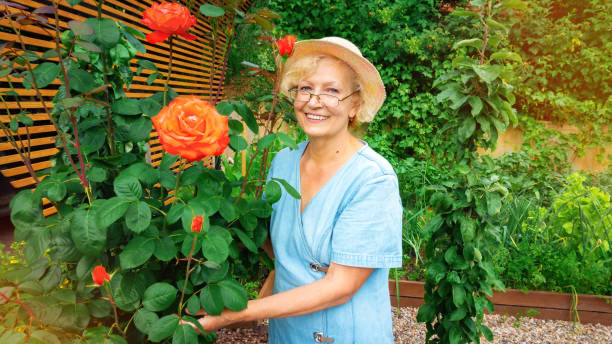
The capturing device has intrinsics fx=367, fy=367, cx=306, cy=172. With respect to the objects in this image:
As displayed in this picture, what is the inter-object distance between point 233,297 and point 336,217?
1.82 ft

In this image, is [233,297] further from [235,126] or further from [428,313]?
[428,313]

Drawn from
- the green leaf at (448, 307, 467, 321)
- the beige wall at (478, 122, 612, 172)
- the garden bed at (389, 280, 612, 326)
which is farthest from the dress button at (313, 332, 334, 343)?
the beige wall at (478, 122, 612, 172)

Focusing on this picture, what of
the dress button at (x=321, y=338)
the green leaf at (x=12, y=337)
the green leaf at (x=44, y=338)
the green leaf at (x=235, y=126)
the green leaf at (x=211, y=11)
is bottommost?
the dress button at (x=321, y=338)

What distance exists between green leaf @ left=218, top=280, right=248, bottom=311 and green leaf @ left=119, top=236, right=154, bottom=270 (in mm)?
179

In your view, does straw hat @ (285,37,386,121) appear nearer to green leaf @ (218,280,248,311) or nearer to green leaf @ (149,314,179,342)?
green leaf @ (218,280,248,311)

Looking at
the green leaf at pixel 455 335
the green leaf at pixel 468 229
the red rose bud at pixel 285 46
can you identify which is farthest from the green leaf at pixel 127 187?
the green leaf at pixel 455 335

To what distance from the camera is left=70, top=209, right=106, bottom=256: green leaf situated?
2.36ft

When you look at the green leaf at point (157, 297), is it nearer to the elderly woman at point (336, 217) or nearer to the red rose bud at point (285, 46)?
the elderly woman at point (336, 217)

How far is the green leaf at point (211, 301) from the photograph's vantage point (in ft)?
2.69

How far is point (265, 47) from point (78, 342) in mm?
5071

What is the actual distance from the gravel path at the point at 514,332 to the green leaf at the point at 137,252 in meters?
2.09

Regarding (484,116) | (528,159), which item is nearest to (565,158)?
(528,159)

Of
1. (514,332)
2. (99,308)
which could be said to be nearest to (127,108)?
(99,308)

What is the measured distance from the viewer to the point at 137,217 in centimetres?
72
